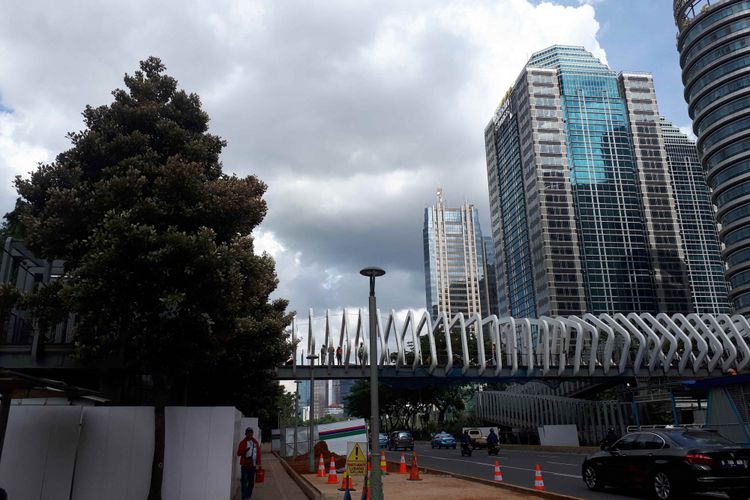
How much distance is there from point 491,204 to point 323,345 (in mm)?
97199

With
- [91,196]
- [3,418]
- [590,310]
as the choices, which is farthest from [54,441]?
[590,310]

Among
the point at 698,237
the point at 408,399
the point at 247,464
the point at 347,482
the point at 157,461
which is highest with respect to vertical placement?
the point at 698,237

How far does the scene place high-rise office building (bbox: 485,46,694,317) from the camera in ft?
343

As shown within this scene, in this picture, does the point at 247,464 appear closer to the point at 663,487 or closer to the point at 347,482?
the point at 347,482

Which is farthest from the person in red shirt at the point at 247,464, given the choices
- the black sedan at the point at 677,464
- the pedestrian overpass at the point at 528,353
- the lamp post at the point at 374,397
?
the pedestrian overpass at the point at 528,353

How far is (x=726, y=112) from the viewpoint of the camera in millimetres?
75875

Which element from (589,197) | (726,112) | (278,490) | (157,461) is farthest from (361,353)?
(589,197)

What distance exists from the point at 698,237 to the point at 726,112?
164ft

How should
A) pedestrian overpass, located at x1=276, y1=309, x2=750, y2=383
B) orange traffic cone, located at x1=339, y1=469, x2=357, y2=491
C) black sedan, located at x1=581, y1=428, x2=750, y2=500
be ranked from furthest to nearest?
pedestrian overpass, located at x1=276, y1=309, x2=750, y2=383
black sedan, located at x1=581, y1=428, x2=750, y2=500
orange traffic cone, located at x1=339, y1=469, x2=357, y2=491

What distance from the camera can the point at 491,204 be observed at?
136625mm

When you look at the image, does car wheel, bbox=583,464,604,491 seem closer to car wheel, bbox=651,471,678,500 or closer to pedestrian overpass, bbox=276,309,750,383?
car wheel, bbox=651,471,678,500

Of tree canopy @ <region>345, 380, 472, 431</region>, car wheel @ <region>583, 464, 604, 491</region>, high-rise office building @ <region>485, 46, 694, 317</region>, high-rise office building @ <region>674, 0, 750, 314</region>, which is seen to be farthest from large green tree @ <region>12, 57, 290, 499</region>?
high-rise office building @ <region>485, 46, 694, 317</region>

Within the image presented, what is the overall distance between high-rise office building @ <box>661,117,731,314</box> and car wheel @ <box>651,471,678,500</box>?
113468 millimetres

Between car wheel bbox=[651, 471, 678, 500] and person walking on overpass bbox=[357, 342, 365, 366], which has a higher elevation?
person walking on overpass bbox=[357, 342, 365, 366]
